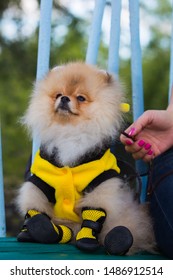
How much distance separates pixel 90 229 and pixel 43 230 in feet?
0.36

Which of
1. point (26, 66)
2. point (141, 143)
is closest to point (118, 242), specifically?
point (141, 143)

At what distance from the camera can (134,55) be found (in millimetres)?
1604

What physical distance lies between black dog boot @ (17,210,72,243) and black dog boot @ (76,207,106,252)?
6cm

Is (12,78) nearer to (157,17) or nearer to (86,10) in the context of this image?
(86,10)

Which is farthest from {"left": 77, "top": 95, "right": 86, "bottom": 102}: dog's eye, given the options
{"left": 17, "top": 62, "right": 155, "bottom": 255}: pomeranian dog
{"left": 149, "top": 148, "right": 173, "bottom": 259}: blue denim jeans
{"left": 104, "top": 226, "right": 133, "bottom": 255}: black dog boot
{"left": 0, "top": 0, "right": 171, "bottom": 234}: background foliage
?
{"left": 0, "top": 0, "right": 171, "bottom": 234}: background foliage

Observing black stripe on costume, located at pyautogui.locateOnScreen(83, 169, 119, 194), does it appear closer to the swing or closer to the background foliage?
the swing

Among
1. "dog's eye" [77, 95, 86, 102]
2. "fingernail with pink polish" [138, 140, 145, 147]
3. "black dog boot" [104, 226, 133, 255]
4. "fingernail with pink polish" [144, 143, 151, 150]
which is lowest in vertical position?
"black dog boot" [104, 226, 133, 255]

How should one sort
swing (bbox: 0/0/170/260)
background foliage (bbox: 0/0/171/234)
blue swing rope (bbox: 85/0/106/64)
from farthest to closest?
background foliage (bbox: 0/0/171/234) → blue swing rope (bbox: 85/0/106/64) → swing (bbox: 0/0/170/260)

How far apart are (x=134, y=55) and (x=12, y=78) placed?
7.98ft

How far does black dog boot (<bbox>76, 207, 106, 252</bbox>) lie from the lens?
42.2 inches

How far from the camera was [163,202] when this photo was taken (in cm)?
112

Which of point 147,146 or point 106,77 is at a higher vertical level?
point 106,77

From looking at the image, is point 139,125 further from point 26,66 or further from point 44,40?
point 26,66

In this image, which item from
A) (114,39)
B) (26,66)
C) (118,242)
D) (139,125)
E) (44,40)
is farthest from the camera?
(26,66)
